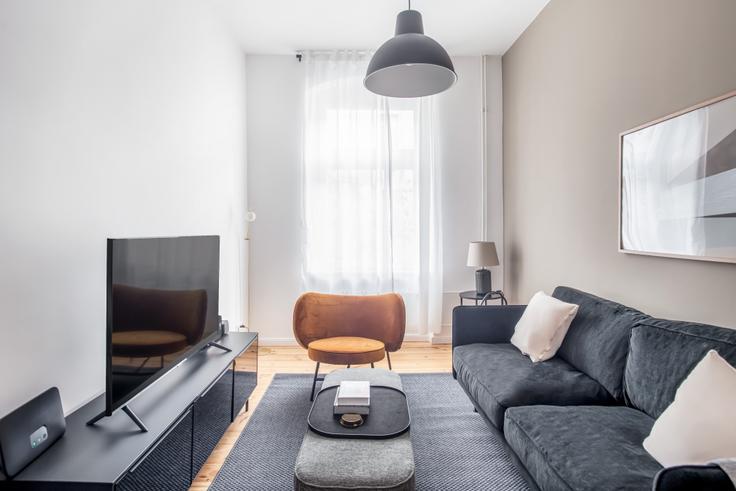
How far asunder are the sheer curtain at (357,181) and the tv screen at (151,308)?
1907 mm

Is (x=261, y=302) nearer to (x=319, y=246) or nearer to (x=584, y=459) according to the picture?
(x=319, y=246)

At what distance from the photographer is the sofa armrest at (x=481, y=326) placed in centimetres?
297

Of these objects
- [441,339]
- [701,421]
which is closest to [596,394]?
[701,421]

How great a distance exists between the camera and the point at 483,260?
154 inches

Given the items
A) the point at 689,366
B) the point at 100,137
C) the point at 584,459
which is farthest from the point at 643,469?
the point at 100,137

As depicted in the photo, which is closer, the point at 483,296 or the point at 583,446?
the point at 583,446

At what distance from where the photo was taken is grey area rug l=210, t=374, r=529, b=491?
6.64ft

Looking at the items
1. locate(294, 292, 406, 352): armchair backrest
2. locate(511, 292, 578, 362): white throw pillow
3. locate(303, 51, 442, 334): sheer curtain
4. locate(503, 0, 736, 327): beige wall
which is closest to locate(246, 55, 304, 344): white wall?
locate(303, 51, 442, 334): sheer curtain

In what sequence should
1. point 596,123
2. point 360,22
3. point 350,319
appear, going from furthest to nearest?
1. point 360,22
2. point 350,319
3. point 596,123

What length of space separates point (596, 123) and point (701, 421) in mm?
2057

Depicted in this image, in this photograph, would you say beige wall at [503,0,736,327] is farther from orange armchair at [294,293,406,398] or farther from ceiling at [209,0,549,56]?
orange armchair at [294,293,406,398]

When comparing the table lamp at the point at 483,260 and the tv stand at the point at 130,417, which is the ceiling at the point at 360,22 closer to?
the table lamp at the point at 483,260

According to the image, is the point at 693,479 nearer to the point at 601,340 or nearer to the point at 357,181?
the point at 601,340

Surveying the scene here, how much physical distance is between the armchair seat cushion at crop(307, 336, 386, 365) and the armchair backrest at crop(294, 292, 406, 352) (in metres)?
0.20
